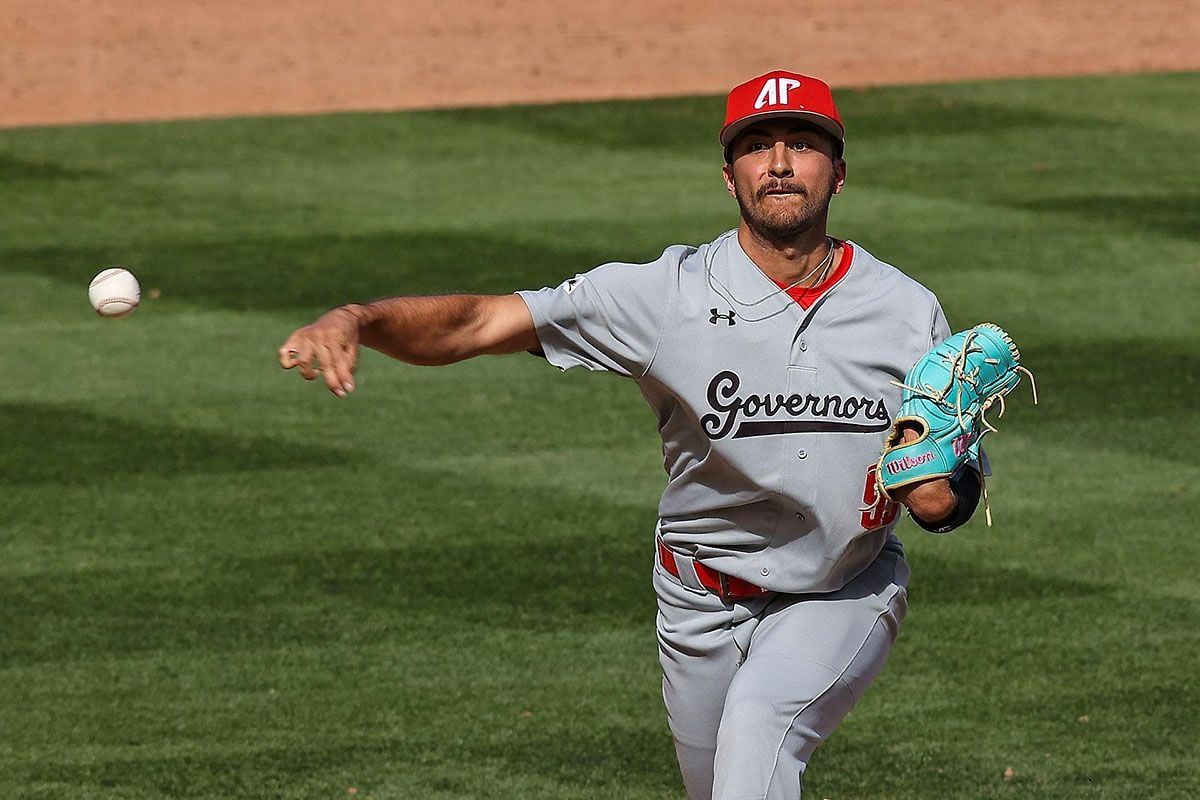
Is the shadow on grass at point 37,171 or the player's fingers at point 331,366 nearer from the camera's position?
the player's fingers at point 331,366

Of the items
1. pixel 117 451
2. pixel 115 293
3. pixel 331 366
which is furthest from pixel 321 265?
pixel 331 366

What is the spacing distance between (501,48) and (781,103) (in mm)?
15571

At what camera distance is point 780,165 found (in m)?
4.82

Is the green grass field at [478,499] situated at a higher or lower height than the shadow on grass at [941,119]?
lower

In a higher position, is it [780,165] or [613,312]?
[780,165]

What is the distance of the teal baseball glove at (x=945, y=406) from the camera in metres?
4.59

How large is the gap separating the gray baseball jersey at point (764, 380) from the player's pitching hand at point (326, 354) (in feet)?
2.23

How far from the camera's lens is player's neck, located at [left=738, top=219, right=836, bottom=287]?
4.88 meters

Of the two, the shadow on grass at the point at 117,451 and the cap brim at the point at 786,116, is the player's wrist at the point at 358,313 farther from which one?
the shadow on grass at the point at 117,451

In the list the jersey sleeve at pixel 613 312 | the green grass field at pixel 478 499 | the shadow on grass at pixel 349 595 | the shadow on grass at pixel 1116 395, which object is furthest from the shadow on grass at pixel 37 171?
the jersey sleeve at pixel 613 312

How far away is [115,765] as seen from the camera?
6.31 metres

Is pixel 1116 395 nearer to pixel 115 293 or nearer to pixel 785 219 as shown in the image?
pixel 115 293

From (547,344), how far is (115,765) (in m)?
2.23

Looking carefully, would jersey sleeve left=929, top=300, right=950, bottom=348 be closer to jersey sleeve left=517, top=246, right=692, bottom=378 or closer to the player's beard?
the player's beard
